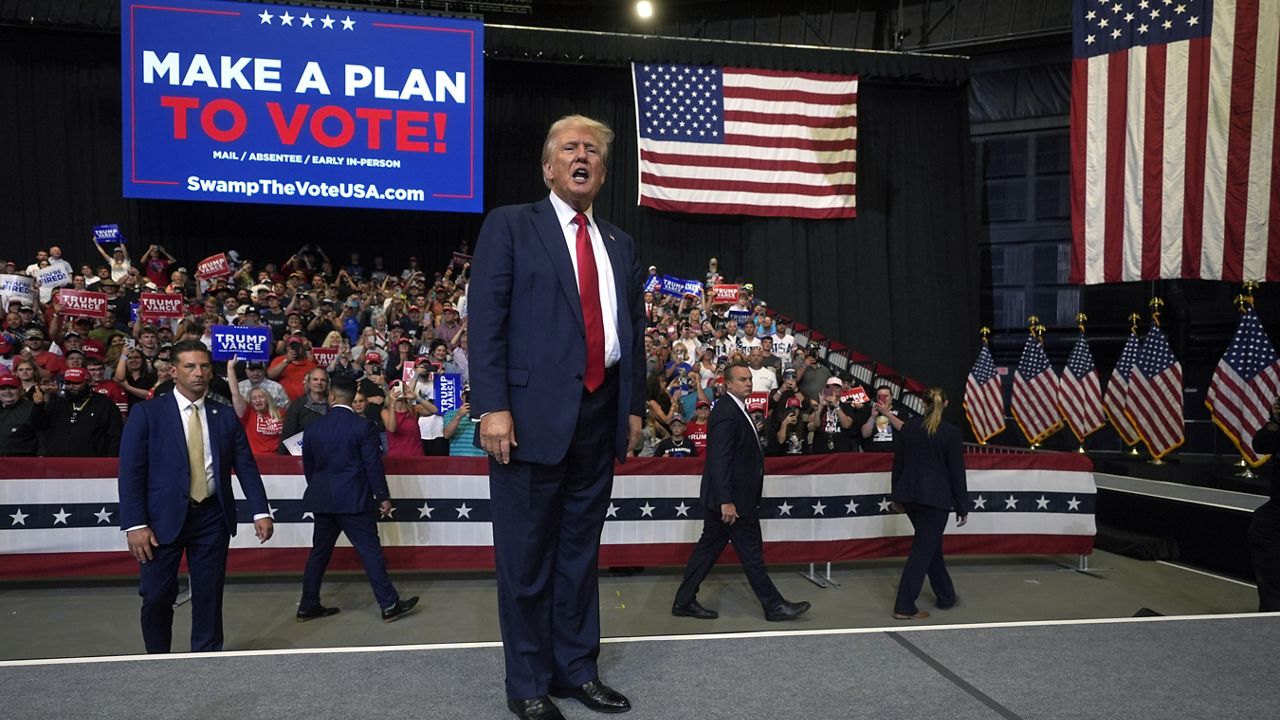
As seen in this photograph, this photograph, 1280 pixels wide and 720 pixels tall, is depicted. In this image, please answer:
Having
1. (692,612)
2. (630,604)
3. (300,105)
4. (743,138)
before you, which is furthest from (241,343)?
(743,138)

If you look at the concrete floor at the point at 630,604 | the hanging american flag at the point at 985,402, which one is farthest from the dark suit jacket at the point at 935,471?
the hanging american flag at the point at 985,402

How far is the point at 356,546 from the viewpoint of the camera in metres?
6.01

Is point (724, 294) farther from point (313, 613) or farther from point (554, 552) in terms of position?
point (554, 552)

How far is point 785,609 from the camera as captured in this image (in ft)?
20.0

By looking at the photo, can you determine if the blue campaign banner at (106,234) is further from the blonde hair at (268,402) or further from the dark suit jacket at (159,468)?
the dark suit jacket at (159,468)

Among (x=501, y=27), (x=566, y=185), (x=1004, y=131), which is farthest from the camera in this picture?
(x=1004, y=131)

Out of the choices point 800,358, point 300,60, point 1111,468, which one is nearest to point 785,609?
point 800,358

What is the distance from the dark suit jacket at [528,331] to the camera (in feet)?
7.67

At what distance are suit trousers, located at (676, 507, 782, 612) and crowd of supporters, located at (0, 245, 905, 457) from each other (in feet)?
5.61

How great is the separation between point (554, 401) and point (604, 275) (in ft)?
1.38

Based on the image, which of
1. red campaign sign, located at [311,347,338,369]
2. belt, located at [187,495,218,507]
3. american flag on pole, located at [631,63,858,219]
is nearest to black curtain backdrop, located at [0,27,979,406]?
american flag on pole, located at [631,63,858,219]

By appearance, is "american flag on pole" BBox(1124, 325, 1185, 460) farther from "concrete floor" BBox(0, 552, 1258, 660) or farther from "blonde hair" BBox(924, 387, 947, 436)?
"blonde hair" BBox(924, 387, 947, 436)

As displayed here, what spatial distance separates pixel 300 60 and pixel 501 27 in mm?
3676

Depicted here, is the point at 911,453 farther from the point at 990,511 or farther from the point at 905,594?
the point at 990,511
